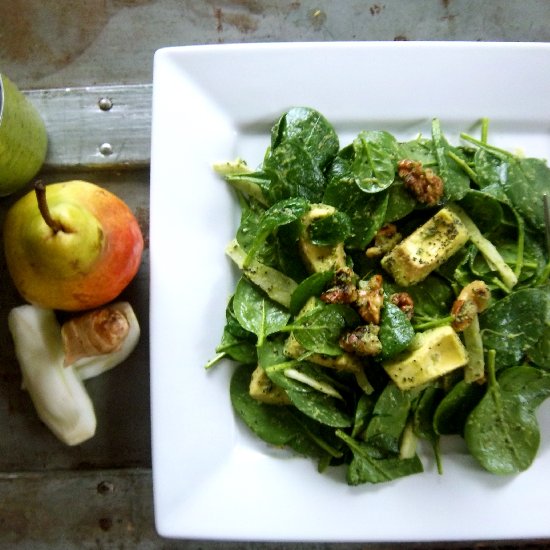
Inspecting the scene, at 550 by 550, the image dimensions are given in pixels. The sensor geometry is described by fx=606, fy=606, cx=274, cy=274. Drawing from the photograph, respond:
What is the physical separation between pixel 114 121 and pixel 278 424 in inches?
31.3

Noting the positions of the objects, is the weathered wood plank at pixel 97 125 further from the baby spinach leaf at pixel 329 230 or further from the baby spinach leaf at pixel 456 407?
the baby spinach leaf at pixel 456 407

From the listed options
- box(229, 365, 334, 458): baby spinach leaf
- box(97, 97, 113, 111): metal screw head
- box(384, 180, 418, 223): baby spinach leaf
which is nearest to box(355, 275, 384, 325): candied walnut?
box(384, 180, 418, 223): baby spinach leaf

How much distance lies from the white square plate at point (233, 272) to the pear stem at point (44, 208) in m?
0.18

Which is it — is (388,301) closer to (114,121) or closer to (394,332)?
(394,332)

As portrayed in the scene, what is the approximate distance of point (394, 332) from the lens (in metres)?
1.08

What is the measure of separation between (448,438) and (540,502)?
203 mm

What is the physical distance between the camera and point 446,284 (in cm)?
118

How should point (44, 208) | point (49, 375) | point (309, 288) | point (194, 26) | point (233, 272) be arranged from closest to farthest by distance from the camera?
point (44, 208) < point (309, 288) < point (233, 272) < point (49, 375) < point (194, 26)

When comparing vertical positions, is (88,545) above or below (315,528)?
below

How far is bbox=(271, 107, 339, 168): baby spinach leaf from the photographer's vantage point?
1.17m

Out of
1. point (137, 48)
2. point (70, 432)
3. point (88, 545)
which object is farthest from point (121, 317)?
point (137, 48)

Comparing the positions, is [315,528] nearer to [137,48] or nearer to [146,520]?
[146,520]

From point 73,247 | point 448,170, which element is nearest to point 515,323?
point 448,170

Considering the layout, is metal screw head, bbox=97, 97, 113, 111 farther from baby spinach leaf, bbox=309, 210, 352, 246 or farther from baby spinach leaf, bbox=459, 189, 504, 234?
baby spinach leaf, bbox=459, 189, 504, 234
